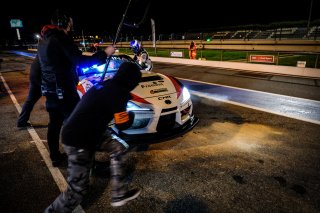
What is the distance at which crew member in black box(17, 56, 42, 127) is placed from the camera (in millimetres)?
4445

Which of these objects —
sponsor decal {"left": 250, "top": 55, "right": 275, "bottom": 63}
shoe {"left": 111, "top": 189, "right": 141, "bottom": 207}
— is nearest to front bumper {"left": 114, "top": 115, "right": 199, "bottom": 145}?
shoe {"left": 111, "top": 189, "right": 141, "bottom": 207}

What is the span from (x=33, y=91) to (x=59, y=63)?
2.29 m

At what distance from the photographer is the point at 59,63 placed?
10.1 ft

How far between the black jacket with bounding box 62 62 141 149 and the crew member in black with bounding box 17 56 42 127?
8.92 feet

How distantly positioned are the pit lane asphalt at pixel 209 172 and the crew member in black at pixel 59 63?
0.84m

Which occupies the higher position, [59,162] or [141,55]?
[141,55]

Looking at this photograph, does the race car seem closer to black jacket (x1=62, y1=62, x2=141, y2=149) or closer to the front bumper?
the front bumper

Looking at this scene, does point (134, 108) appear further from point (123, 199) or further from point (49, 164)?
point (123, 199)

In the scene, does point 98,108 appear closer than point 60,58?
Yes

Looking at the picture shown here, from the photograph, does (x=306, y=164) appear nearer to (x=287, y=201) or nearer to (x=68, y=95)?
(x=287, y=201)

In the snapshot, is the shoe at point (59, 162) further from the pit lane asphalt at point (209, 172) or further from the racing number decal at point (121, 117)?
the racing number decal at point (121, 117)

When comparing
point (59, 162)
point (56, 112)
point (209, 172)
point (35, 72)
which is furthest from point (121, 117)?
point (35, 72)

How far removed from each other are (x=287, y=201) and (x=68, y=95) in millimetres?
2923

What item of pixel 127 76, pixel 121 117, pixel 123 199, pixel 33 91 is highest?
pixel 127 76
